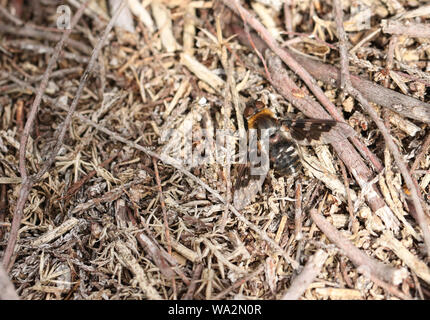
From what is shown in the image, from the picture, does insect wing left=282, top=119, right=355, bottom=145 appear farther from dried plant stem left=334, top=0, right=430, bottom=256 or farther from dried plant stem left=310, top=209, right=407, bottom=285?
dried plant stem left=310, top=209, right=407, bottom=285

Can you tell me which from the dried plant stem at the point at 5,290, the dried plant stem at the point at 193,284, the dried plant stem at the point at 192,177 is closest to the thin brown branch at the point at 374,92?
the dried plant stem at the point at 192,177

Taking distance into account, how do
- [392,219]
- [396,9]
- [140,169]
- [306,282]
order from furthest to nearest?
[396,9], [140,169], [392,219], [306,282]

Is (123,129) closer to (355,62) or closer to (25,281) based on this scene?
(25,281)

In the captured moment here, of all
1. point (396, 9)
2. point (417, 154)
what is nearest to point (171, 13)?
point (396, 9)

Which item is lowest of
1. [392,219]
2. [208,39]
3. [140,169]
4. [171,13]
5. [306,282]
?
[306,282]

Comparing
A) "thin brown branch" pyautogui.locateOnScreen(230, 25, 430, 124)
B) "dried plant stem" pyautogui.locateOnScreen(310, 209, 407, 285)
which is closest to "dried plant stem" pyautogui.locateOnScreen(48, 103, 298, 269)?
"dried plant stem" pyautogui.locateOnScreen(310, 209, 407, 285)

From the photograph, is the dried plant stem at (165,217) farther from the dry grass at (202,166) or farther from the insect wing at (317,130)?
the insect wing at (317,130)
